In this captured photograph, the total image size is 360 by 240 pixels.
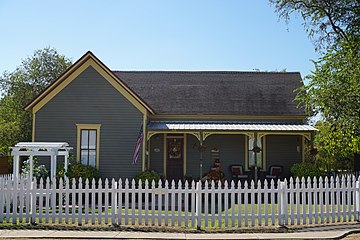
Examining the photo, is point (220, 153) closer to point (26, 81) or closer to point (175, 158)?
point (175, 158)

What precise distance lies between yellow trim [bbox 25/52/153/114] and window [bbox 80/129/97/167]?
213cm

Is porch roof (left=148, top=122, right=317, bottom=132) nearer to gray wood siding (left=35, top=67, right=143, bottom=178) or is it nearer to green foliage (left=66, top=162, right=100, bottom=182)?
gray wood siding (left=35, top=67, right=143, bottom=178)

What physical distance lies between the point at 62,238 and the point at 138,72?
17436 mm

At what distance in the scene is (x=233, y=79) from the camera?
25250 mm

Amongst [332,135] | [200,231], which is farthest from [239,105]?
[200,231]

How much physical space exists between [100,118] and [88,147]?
4.51ft

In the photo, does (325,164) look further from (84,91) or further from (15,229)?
(15,229)

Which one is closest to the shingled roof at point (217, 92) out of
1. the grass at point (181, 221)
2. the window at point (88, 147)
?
the window at point (88, 147)

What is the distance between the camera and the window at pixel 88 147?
19562 millimetres

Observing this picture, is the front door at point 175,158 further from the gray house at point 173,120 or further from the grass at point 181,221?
the grass at point 181,221

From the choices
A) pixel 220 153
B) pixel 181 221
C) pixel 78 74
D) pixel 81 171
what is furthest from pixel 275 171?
pixel 181 221

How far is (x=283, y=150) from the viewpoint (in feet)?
73.6

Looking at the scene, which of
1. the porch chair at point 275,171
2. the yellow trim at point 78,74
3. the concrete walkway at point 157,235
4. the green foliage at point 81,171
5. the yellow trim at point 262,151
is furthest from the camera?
the yellow trim at point 262,151

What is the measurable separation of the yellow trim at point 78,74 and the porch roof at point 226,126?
5.41ft
